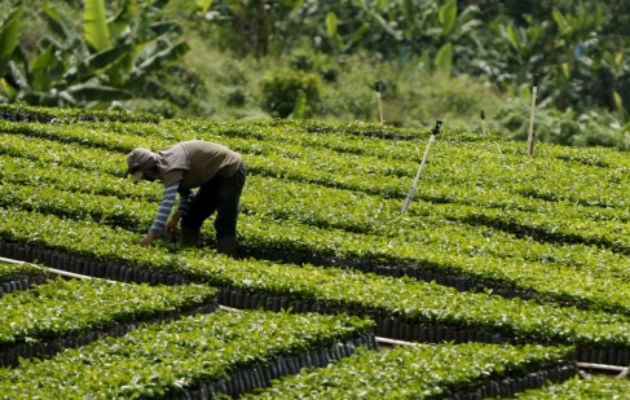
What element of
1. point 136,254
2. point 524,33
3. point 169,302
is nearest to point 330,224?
point 136,254

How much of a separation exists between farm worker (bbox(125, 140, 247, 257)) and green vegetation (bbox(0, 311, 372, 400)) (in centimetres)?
312

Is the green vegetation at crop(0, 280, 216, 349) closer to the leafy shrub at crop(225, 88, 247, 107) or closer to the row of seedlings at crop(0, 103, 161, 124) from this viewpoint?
the row of seedlings at crop(0, 103, 161, 124)

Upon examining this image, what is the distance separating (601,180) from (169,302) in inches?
469

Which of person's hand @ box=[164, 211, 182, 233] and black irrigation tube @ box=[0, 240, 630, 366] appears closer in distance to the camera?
black irrigation tube @ box=[0, 240, 630, 366]

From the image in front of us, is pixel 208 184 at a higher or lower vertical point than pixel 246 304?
higher

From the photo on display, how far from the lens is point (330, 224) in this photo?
2017 cm

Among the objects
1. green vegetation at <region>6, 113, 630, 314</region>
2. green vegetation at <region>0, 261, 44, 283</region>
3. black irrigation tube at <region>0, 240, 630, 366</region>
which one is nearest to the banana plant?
green vegetation at <region>6, 113, 630, 314</region>

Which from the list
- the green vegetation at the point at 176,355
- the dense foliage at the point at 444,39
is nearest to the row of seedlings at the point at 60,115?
the green vegetation at the point at 176,355

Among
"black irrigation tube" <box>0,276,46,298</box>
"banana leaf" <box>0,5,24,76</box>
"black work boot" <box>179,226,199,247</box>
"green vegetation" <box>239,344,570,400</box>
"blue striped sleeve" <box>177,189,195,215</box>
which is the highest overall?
"banana leaf" <box>0,5,24,76</box>

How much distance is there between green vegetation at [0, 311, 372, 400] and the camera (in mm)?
11844

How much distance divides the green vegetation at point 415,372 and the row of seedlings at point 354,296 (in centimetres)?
83

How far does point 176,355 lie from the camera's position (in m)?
12.9

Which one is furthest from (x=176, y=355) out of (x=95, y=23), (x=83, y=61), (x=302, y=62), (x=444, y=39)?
(x=444, y=39)

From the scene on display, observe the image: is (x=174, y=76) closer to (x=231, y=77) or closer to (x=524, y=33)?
(x=231, y=77)
